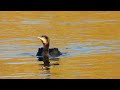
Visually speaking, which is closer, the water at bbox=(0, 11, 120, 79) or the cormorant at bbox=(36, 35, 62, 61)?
the water at bbox=(0, 11, 120, 79)

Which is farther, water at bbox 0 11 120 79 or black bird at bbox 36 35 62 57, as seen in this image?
black bird at bbox 36 35 62 57

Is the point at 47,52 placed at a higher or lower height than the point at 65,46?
lower

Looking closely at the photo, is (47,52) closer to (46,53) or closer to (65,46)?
(46,53)

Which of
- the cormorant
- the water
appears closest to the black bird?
the cormorant

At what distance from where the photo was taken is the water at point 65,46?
39.4 ft

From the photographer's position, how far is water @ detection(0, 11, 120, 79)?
1202 centimetres

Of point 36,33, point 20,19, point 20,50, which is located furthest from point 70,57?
point 20,19

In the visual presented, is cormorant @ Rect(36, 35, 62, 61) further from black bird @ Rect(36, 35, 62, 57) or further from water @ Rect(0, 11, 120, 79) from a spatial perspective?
water @ Rect(0, 11, 120, 79)

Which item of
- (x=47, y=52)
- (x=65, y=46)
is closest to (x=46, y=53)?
(x=47, y=52)

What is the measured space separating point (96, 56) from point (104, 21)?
31.8ft

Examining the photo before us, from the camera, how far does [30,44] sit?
17.8 metres

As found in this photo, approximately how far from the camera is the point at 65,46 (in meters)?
17.1

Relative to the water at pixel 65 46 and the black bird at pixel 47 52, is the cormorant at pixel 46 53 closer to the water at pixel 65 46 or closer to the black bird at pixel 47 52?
the black bird at pixel 47 52
